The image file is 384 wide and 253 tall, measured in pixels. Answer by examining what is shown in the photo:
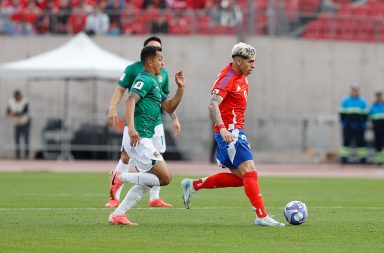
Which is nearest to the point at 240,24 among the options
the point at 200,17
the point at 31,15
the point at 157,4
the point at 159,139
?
the point at 200,17

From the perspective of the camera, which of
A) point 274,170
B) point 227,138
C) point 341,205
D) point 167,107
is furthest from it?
point 274,170

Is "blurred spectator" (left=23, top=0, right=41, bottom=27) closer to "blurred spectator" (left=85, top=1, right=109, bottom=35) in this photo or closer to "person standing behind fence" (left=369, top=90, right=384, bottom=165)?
"blurred spectator" (left=85, top=1, right=109, bottom=35)

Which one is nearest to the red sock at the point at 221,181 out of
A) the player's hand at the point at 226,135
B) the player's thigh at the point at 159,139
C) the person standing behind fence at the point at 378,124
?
the player's hand at the point at 226,135

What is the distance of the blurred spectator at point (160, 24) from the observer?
36.0m

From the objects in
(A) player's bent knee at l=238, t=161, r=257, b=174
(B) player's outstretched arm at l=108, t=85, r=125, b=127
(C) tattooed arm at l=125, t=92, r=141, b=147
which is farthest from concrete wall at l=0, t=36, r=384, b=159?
(C) tattooed arm at l=125, t=92, r=141, b=147

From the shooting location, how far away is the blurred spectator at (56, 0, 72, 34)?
37.0 metres

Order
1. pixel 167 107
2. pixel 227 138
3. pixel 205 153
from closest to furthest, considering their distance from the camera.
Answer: pixel 227 138 < pixel 167 107 < pixel 205 153

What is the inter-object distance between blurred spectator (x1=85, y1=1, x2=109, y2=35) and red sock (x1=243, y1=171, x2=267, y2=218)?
24.4m

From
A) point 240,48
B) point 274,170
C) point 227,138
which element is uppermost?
point 240,48

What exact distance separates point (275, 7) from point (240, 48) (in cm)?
2263

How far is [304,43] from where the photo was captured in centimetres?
3688

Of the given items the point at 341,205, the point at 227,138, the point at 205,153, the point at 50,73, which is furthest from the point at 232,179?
the point at 205,153

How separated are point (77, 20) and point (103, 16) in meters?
0.97

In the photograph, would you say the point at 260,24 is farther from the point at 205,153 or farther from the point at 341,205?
the point at 341,205
